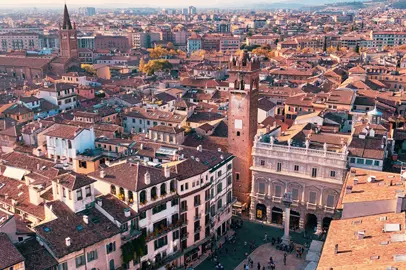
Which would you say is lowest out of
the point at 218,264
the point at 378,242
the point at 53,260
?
the point at 218,264

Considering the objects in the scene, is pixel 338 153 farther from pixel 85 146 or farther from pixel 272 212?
pixel 85 146

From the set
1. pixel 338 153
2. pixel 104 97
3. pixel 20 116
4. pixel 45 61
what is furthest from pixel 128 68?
pixel 338 153

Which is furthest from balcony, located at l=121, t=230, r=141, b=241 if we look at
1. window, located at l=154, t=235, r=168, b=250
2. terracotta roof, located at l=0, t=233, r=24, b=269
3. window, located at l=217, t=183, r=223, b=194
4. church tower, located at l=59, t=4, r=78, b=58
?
church tower, located at l=59, t=4, r=78, b=58

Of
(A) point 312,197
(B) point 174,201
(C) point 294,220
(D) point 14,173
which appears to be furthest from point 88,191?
(C) point 294,220

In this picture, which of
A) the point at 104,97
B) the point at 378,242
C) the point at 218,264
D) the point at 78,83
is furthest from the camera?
the point at 78,83

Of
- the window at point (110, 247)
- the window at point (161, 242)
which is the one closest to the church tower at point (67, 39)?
the window at point (161, 242)

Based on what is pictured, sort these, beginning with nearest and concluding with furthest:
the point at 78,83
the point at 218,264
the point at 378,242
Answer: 1. the point at 378,242
2. the point at 218,264
3. the point at 78,83

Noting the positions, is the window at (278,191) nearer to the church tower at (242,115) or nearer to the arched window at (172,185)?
the church tower at (242,115)

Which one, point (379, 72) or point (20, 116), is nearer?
point (20, 116)
